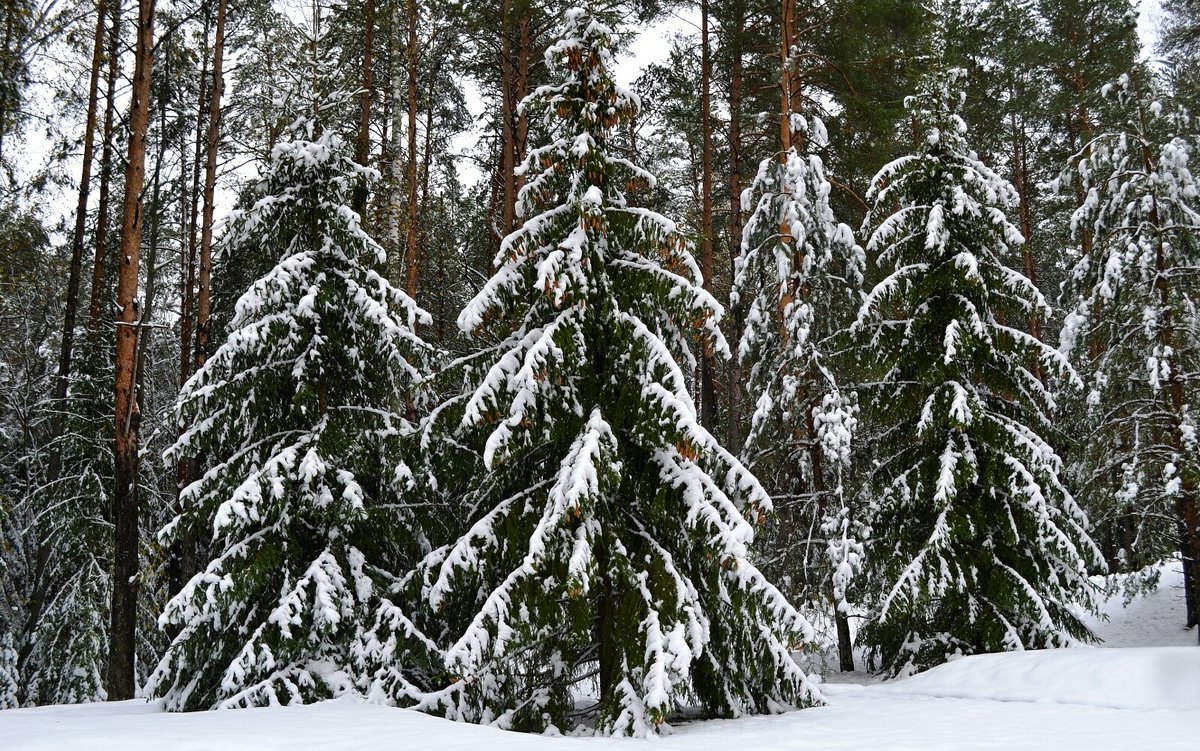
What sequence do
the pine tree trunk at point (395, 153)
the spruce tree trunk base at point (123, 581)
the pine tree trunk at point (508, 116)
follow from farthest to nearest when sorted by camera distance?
1. the pine tree trunk at point (395, 153)
2. the pine tree trunk at point (508, 116)
3. the spruce tree trunk base at point (123, 581)

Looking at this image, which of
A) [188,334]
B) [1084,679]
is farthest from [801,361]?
[188,334]

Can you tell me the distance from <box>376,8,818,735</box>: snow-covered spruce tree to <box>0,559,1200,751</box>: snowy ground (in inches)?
29.1

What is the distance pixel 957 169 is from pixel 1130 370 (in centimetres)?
522

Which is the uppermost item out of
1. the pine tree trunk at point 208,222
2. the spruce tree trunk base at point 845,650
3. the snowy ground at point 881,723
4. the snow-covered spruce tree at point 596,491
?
the pine tree trunk at point 208,222

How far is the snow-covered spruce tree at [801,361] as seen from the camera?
12828 mm

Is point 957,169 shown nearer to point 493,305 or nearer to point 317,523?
point 493,305

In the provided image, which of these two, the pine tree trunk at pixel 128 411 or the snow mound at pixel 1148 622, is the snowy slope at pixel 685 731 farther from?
the snow mound at pixel 1148 622

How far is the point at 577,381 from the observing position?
28.6ft

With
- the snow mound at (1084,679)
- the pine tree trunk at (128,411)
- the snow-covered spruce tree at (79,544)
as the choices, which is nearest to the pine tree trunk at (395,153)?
the pine tree trunk at (128,411)

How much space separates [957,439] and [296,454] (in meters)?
9.09

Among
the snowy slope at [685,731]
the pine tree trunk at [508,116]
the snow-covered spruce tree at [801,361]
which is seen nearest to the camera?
the snowy slope at [685,731]

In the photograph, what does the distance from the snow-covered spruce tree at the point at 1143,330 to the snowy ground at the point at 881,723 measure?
647 cm

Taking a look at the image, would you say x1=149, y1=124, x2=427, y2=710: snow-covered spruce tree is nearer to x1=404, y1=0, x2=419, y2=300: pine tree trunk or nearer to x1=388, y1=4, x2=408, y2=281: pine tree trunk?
x1=404, y1=0, x2=419, y2=300: pine tree trunk

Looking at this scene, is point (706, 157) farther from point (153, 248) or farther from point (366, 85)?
point (153, 248)
